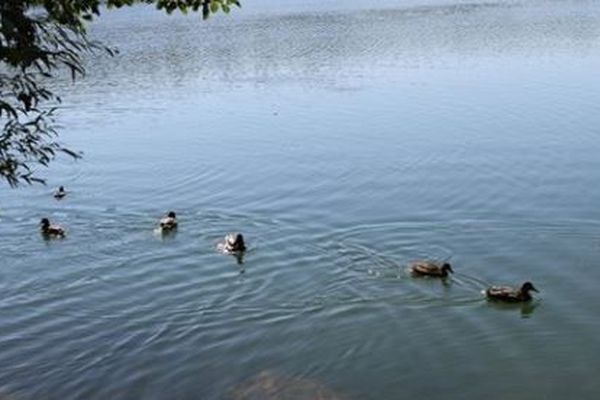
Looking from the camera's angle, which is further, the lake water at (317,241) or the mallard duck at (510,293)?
the mallard duck at (510,293)

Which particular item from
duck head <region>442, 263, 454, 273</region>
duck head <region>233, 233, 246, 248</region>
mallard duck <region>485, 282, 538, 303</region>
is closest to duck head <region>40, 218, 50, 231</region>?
duck head <region>233, 233, 246, 248</region>

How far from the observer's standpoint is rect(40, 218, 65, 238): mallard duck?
20547 mm

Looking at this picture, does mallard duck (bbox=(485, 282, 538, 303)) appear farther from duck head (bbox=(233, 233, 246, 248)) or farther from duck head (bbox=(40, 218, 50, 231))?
duck head (bbox=(40, 218, 50, 231))

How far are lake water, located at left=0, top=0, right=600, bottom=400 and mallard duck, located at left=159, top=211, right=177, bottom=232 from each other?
0.54 m

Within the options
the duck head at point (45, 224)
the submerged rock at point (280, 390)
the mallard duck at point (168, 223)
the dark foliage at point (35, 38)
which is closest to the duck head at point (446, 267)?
the submerged rock at point (280, 390)

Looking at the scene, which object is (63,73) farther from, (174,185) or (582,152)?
(582,152)

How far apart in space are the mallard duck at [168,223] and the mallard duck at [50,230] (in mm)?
2445

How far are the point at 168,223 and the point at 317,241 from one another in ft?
12.5

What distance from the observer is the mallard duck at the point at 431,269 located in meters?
16.7

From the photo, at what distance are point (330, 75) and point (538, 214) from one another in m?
25.0

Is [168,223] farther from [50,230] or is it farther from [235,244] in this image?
[50,230]

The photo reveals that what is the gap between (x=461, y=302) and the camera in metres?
16.1

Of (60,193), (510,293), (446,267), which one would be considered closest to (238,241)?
(446,267)

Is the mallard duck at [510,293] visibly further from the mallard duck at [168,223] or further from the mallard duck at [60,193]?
the mallard duck at [60,193]
